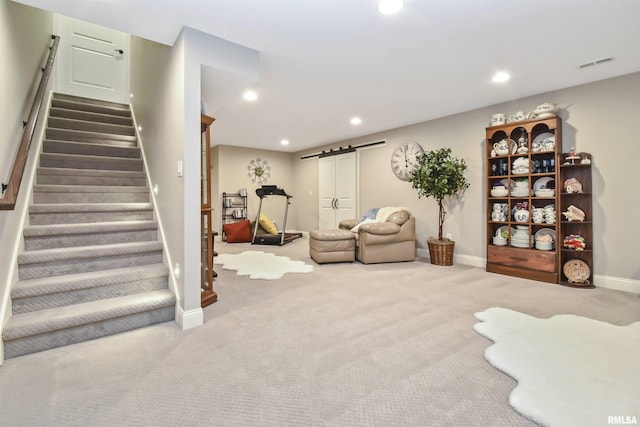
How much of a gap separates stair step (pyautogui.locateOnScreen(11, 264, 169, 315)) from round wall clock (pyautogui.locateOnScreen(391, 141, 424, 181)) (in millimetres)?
4211

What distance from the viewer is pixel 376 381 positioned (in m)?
1.61

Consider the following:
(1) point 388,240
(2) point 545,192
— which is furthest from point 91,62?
(2) point 545,192

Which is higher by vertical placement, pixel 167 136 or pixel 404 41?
pixel 404 41

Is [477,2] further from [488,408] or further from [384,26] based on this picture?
[488,408]

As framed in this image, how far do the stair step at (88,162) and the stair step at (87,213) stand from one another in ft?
2.64

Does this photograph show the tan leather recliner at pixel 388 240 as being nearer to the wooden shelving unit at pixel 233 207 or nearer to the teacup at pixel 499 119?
the teacup at pixel 499 119

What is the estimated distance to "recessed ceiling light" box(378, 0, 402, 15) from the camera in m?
2.03

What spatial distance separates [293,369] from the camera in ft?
5.66

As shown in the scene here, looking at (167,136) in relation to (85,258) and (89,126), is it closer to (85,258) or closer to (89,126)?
(85,258)

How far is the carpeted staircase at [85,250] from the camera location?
2045 mm

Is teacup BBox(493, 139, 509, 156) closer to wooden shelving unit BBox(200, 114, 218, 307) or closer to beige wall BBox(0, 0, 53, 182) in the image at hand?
wooden shelving unit BBox(200, 114, 218, 307)

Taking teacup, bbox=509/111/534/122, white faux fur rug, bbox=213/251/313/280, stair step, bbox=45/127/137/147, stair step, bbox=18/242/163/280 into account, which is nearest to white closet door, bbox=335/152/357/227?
white faux fur rug, bbox=213/251/313/280

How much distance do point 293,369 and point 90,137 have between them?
3943 mm

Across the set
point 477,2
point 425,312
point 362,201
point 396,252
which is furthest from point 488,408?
point 362,201
